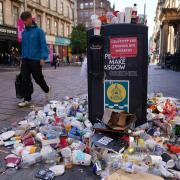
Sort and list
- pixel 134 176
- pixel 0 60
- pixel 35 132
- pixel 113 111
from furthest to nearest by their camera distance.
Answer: pixel 0 60
pixel 35 132
pixel 113 111
pixel 134 176

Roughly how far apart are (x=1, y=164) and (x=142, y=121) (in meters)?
1.77

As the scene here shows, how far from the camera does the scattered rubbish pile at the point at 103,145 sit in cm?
236

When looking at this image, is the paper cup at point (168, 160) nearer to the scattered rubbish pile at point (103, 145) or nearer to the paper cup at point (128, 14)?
the scattered rubbish pile at point (103, 145)

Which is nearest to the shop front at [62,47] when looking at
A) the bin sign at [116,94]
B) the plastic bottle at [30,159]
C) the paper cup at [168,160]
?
the bin sign at [116,94]

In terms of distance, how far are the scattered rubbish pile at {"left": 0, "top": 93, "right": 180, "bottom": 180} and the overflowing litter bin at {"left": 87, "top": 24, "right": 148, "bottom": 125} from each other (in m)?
0.28

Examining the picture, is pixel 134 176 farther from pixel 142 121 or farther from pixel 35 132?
pixel 35 132

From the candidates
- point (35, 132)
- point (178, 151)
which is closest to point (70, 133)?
point (35, 132)

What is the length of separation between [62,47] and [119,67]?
44.1 meters

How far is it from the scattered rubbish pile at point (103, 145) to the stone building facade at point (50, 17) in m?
26.3

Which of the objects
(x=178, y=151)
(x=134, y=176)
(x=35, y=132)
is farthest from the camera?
(x=35, y=132)

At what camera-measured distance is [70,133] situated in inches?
126

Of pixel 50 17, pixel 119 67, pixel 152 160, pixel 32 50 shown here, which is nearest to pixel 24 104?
pixel 32 50

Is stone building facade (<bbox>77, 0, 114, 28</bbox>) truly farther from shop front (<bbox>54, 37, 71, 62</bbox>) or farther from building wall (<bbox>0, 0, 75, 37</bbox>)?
shop front (<bbox>54, 37, 71, 62</bbox>)

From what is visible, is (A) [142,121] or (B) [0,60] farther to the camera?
(B) [0,60]
